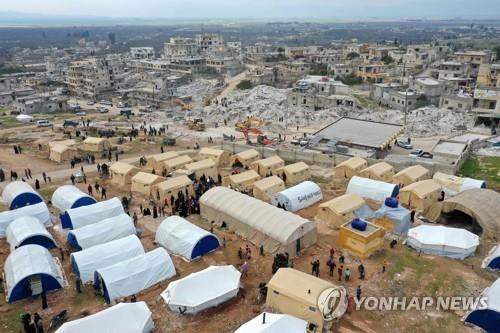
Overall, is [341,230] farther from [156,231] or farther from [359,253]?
[156,231]

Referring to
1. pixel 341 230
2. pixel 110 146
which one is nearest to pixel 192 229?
pixel 341 230

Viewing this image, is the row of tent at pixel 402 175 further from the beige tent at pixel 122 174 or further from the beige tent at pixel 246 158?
the beige tent at pixel 122 174

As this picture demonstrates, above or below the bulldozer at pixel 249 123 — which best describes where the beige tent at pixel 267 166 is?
above

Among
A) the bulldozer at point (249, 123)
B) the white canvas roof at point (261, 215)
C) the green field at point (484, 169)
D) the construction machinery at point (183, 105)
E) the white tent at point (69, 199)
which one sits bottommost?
the construction machinery at point (183, 105)

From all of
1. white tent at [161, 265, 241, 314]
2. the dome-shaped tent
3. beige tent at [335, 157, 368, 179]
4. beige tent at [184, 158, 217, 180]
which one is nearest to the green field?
beige tent at [335, 157, 368, 179]

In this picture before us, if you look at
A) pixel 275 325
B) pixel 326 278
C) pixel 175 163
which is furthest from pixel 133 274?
pixel 175 163

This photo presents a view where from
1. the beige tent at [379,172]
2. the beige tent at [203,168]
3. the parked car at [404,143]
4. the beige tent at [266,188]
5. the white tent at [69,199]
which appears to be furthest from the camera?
the parked car at [404,143]

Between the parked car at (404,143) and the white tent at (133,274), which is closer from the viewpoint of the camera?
the white tent at (133,274)

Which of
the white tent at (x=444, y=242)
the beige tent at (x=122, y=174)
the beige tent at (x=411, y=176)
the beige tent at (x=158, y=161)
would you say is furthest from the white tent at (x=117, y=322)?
the beige tent at (x=411, y=176)
